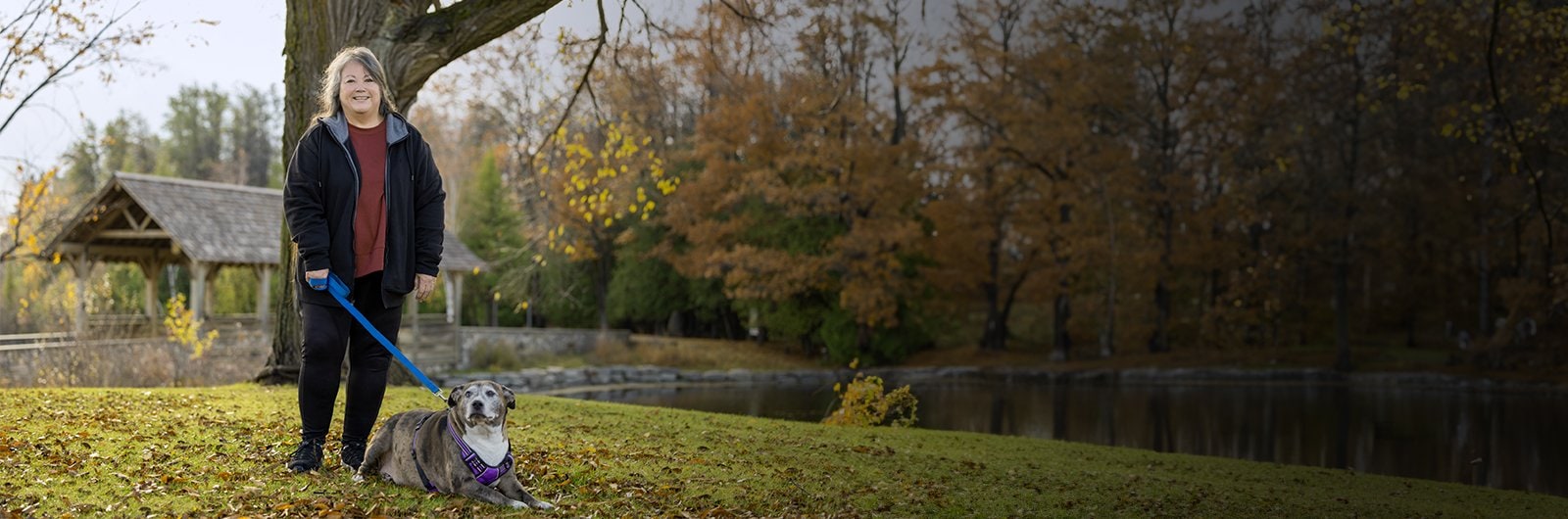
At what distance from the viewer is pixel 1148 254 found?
25.5 meters

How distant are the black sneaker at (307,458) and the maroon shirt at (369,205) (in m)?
0.75

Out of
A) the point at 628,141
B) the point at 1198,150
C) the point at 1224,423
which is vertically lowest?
the point at 1224,423

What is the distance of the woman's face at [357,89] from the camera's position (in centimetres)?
470

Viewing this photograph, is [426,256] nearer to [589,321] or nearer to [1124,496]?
[1124,496]

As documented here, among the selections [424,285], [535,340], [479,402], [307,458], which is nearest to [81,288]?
[535,340]

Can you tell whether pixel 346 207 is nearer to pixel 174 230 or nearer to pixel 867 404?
pixel 867 404

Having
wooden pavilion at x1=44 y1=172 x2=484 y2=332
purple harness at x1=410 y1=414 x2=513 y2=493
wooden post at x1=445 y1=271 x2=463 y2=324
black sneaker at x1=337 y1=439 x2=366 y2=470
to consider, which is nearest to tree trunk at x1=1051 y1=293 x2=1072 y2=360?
wooden post at x1=445 y1=271 x2=463 y2=324

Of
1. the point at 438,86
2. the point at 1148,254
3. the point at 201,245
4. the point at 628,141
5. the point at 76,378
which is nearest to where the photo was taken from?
the point at 628,141

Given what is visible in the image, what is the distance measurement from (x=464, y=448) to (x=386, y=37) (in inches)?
202

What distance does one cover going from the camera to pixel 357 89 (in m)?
4.70

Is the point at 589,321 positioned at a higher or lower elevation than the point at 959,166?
lower

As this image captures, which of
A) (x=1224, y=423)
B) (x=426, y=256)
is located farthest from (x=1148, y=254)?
(x=426, y=256)

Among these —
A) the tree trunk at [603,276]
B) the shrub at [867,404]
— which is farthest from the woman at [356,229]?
the tree trunk at [603,276]

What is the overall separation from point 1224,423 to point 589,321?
21465 mm
